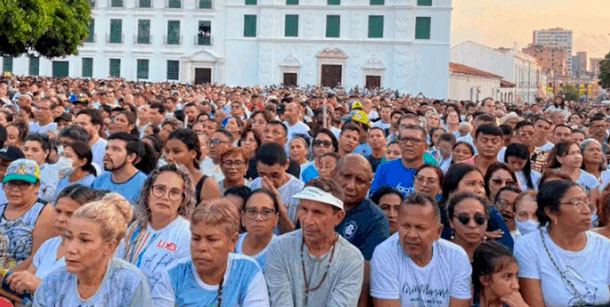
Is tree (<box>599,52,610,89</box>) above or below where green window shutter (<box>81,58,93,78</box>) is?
below

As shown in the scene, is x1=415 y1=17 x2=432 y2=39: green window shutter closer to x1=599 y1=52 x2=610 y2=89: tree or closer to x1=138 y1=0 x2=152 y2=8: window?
x1=599 y1=52 x2=610 y2=89: tree

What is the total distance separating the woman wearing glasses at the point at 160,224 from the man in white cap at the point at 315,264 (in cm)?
67

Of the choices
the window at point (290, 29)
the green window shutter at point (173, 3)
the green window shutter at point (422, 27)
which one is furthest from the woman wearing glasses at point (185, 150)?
the green window shutter at point (173, 3)

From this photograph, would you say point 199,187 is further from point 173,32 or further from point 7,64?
point 7,64

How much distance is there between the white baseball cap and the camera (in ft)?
15.7

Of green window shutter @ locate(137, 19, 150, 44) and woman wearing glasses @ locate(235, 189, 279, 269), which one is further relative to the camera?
green window shutter @ locate(137, 19, 150, 44)

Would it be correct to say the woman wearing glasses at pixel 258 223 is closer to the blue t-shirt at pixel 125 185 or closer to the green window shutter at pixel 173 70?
the blue t-shirt at pixel 125 185

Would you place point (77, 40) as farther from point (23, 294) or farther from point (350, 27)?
point (23, 294)

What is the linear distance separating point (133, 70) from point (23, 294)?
53.5 meters

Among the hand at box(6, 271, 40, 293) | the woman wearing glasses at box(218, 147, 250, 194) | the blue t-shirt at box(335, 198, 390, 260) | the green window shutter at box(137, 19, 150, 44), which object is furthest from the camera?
the green window shutter at box(137, 19, 150, 44)

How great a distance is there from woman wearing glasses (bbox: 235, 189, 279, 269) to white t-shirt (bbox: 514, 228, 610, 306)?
160cm

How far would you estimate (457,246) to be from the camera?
503 cm

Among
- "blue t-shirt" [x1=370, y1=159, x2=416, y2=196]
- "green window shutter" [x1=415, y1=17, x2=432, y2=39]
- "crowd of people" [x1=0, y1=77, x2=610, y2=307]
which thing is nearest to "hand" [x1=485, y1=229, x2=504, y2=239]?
"crowd of people" [x1=0, y1=77, x2=610, y2=307]

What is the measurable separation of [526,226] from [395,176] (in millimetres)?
1597
